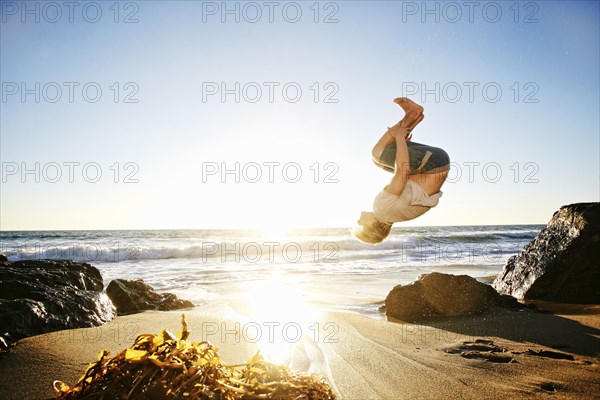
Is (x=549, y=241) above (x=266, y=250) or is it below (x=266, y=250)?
above

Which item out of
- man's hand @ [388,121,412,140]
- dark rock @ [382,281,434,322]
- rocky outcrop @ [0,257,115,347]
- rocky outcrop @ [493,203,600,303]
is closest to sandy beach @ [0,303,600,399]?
rocky outcrop @ [0,257,115,347]

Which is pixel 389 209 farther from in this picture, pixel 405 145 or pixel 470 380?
pixel 470 380

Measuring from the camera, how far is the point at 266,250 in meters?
31.9

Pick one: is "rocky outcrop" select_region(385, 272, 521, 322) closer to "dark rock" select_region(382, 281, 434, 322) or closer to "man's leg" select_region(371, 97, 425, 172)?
"dark rock" select_region(382, 281, 434, 322)

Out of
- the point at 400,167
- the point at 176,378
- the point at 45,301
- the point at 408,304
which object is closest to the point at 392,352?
the point at 408,304

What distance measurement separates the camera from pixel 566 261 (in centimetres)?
881

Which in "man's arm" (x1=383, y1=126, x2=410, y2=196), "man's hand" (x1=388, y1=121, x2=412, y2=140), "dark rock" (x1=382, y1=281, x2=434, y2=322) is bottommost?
"dark rock" (x1=382, y1=281, x2=434, y2=322)

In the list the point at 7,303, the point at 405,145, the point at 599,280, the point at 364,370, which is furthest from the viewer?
the point at 599,280

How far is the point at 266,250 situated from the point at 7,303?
88.2 feet

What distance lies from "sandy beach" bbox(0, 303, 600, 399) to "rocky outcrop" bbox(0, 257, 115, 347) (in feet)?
0.80

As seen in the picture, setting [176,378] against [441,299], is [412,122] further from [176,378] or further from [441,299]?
[441,299]

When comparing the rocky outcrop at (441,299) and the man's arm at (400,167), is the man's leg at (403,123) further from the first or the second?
the rocky outcrop at (441,299)

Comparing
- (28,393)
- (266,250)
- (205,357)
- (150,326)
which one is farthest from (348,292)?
(266,250)

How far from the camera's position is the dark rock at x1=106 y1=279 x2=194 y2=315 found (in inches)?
318
